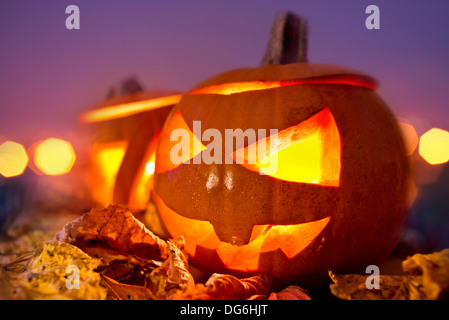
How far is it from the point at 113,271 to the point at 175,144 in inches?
23.9

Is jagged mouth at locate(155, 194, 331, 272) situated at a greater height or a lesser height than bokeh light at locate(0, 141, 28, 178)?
lesser

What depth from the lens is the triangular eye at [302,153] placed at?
3.97 feet

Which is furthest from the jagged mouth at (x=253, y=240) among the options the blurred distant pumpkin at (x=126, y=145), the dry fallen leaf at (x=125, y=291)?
the blurred distant pumpkin at (x=126, y=145)

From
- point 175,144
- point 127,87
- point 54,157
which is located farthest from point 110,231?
point 54,157

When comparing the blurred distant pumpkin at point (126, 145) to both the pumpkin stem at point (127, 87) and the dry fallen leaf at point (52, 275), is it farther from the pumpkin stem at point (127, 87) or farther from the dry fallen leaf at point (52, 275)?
the dry fallen leaf at point (52, 275)

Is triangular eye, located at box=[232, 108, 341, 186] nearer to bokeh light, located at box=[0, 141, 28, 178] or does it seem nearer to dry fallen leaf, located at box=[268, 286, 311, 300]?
dry fallen leaf, located at box=[268, 286, 311, 300]

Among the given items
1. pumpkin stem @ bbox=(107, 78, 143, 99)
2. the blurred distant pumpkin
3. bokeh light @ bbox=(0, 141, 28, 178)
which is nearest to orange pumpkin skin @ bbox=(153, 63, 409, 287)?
the blurred distant pumpkin

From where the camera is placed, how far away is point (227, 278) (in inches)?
41.5

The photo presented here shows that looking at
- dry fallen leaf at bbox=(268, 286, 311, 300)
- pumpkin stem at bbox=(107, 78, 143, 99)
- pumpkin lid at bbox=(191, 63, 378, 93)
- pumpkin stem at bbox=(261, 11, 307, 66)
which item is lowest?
dry fallen leaf at bbox=(268, 286, 311, 300)

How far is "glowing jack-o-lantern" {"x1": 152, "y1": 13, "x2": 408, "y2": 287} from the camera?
119cm

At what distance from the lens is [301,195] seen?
117 centimetres

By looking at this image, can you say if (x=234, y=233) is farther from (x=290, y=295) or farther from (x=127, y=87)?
(x=127, y=87)

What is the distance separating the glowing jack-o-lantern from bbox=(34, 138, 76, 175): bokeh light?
4.81 ft
